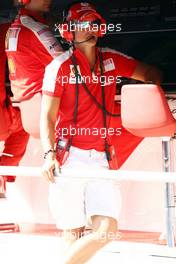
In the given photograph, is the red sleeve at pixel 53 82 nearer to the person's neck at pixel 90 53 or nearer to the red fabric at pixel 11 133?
the person's neck at pixel 90 53

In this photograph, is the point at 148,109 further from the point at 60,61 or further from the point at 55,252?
the point at 55,252

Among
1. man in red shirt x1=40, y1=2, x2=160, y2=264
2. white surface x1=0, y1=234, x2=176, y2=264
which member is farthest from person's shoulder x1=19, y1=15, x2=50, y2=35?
white surface x1=0, y1=234, x2=176, y2=264

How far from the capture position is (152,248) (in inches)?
91.7

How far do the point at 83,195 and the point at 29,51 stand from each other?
559 mm

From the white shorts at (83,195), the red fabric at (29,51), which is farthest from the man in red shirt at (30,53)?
the white shorts at (83,195)

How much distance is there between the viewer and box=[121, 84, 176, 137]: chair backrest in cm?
213

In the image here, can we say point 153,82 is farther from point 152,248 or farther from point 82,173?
point 152,248

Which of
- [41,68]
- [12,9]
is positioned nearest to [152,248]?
[41,68]

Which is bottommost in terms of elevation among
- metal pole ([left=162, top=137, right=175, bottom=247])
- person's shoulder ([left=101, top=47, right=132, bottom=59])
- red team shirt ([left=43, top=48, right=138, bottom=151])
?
metal pole ([left=162, top=137, right=175, bottom=247])

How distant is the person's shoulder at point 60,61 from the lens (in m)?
2.18

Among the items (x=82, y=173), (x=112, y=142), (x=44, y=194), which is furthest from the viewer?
(x=44, y=194)

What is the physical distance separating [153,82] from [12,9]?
573 millimetres

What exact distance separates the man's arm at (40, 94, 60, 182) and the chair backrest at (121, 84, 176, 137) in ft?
0.76

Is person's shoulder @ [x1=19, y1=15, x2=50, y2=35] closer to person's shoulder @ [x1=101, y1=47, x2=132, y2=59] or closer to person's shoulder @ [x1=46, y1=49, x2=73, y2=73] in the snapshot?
person's shoulder @ [x1=46, y1=49, x2=73, y2=73]
